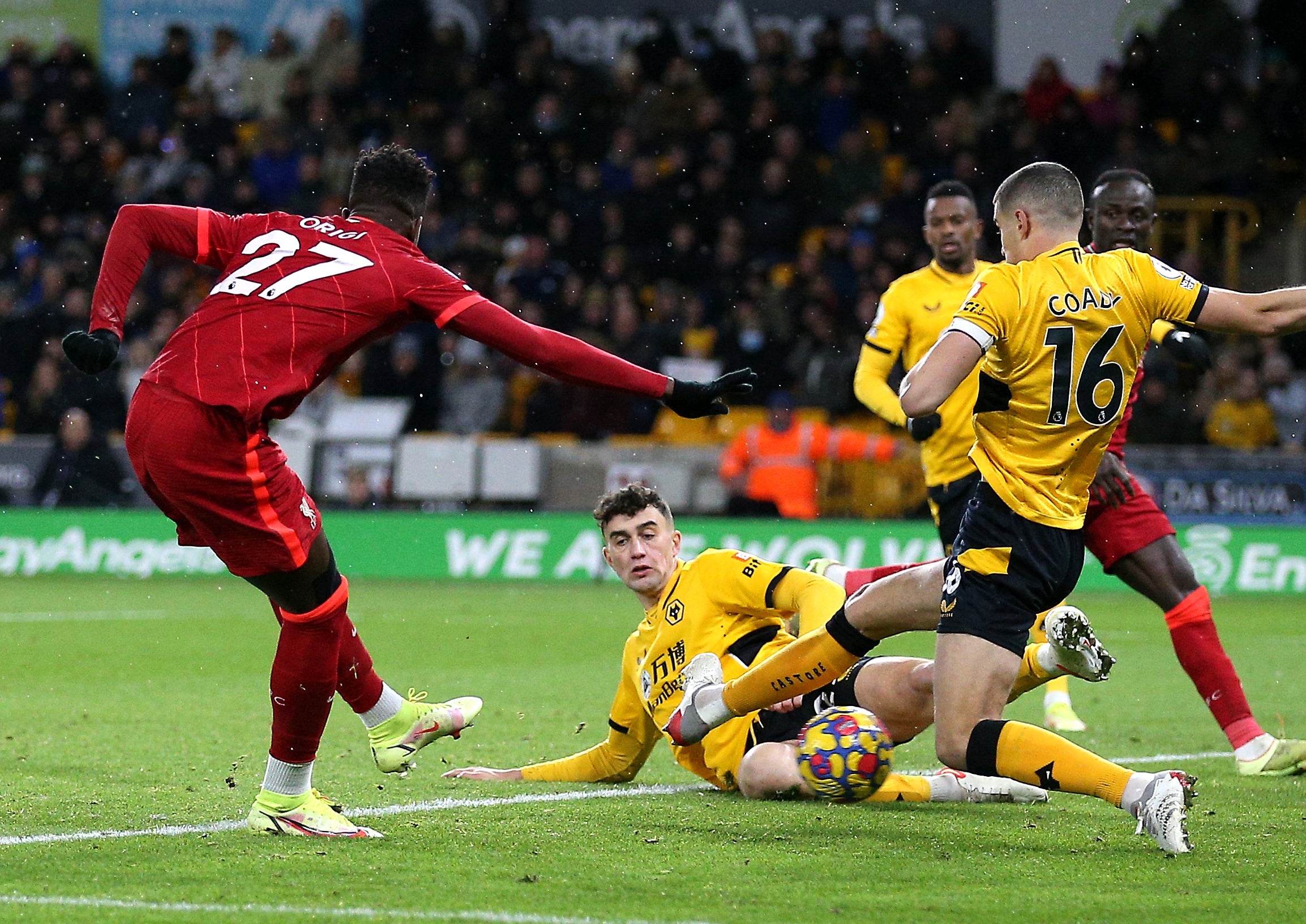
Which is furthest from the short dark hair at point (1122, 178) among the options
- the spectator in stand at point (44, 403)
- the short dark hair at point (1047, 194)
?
the spectator in stand at point (44, 403)

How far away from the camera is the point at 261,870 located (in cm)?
415

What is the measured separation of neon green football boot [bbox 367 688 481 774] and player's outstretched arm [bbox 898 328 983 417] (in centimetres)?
172

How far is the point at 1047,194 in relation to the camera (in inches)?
189

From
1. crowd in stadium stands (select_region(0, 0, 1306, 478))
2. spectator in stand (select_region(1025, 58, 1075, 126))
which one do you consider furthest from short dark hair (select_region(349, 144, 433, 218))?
spectator in stand (select_region(1025, 58, 1075, 126))

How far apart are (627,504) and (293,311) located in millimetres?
1479

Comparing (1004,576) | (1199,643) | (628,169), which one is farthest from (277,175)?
(1004,576)

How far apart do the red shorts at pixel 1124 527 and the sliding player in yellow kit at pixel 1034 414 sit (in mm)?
1468

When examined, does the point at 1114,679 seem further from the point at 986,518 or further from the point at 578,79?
the point at 578,79

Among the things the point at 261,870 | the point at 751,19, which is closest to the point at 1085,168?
the point at 751,19

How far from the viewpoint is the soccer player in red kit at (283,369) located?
4492mm

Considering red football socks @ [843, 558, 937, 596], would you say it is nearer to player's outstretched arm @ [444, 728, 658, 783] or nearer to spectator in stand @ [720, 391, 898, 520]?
player's outstretched arm @ [444, 728, 658, 783]

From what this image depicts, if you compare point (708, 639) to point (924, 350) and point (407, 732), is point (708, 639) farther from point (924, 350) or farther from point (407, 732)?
point (924, 350)

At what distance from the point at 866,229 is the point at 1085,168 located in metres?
2.29

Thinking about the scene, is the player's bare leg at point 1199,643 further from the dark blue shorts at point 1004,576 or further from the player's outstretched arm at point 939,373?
the player's outstretched arm at point 939,373
